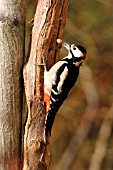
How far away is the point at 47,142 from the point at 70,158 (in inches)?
161

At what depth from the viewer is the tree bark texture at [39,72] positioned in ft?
8.20

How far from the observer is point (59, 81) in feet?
9.14

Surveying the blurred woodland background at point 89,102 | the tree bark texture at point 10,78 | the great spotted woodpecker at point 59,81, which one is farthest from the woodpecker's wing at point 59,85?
the blurred woodland background at point 89,102

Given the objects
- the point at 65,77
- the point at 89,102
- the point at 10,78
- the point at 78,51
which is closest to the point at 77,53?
the point at 78,51

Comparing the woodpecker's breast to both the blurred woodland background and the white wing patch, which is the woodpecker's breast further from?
the blurred woodland background

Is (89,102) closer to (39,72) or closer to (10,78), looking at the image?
(39,72)

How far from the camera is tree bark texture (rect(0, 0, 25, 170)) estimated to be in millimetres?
2410

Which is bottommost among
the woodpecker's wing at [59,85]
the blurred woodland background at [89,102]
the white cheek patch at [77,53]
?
the blurred woodland background at [89,102]

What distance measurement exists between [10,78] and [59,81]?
42 cm

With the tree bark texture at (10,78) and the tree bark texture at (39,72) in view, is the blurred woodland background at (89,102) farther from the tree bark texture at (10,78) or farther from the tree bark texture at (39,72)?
the tree bark texture at (10,78)

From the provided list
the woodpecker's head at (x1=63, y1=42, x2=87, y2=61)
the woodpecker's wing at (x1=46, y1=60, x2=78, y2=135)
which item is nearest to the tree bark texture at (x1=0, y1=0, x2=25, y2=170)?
the woodpecker's wing at (x1=46, y1=60, x2=78, y2=135)

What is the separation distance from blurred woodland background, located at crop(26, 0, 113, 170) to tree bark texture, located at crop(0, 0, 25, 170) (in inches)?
139

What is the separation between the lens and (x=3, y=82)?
242cm

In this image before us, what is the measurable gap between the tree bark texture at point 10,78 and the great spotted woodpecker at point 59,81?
0.16 m
